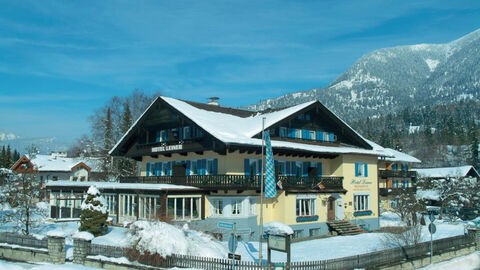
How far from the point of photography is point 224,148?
105 feet

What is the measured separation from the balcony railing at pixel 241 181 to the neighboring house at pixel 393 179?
19.6m

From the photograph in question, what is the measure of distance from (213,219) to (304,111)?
12582mm

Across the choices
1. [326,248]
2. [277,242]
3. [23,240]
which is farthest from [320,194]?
[23,240]

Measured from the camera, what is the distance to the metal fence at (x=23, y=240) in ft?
85.0

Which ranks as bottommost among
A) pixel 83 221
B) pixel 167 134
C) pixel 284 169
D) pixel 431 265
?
pixel 431 265

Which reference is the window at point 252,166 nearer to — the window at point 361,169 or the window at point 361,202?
the window at point 361,202

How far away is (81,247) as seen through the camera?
2323cm

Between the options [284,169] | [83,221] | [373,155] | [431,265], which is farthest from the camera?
[373,155]

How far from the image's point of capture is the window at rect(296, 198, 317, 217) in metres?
36.4

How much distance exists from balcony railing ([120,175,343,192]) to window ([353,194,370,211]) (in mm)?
2710

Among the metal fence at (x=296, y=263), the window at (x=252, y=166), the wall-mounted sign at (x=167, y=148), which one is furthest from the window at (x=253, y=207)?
the metal fence at (x=296, y=263)

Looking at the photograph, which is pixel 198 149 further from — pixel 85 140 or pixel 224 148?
pixel 85 140

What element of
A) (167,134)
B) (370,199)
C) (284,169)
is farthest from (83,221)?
(370,199)

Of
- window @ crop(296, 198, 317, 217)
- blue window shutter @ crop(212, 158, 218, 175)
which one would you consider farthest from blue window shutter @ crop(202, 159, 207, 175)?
window @ crop(296, 198, 317, 217)
